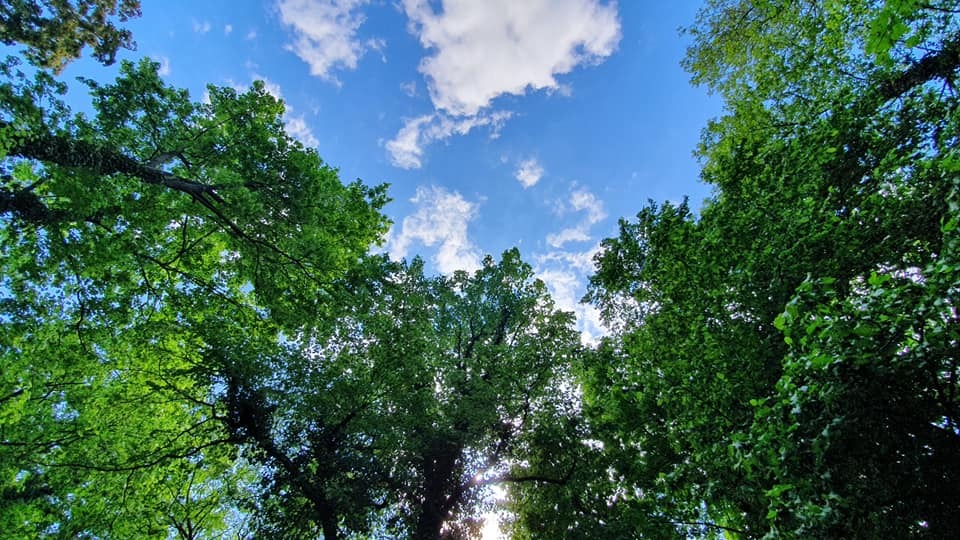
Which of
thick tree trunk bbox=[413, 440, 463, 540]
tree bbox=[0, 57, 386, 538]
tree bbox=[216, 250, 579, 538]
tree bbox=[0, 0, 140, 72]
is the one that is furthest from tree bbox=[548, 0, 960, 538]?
tree bbox=[0, 0, 140, 72]

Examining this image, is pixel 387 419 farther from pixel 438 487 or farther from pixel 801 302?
pixel 801 302

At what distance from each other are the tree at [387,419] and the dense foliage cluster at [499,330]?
4.2 inches

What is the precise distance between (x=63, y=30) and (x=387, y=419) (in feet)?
47.2

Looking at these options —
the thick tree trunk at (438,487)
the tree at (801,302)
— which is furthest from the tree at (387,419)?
the tree at (801,302)

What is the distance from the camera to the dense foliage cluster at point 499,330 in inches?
197

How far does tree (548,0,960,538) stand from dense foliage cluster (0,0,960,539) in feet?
0.20

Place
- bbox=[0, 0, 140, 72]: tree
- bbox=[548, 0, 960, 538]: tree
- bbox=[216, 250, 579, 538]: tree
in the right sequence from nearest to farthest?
bbox=[548, 0, 960, 538]: tree, bbox=[0, 0, 140, 72]: tree, bbox=[216, 250, 579, 538]: tree

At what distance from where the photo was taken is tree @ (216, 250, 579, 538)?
44.0 ft

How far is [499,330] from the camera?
19.6 metres

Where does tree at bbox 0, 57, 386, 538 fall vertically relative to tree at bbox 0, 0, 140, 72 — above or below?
below

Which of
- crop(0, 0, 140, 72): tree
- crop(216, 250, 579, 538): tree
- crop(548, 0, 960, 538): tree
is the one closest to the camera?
crop(548, 0, 960, 538): tree

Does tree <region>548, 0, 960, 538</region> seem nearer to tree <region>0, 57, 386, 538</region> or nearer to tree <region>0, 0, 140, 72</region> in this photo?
tree <region>0, 57, 386, 538</region>

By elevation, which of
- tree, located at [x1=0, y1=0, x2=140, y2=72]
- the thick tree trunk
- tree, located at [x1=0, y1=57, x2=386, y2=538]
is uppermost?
tree, located at [x1=0, y1=0, x2=140, y2=72]

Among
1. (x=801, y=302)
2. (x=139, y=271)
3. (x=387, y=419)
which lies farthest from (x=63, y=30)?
(x=801, y=302)
